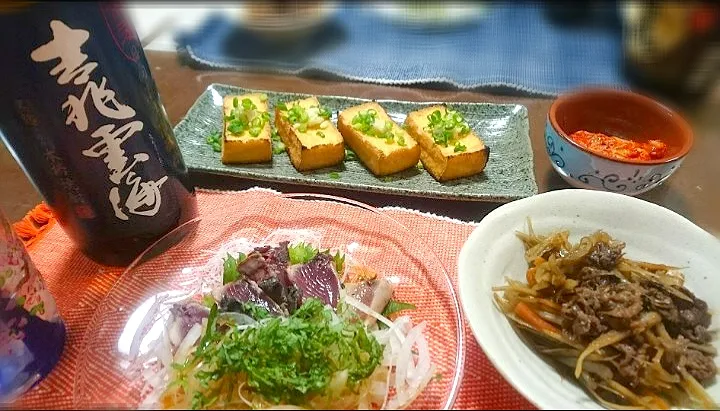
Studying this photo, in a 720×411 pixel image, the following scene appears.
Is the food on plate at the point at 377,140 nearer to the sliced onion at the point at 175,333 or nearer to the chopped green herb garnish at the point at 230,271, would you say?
the chopped green herb garnish at the point at 230,271

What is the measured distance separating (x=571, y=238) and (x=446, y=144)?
0.45 meters

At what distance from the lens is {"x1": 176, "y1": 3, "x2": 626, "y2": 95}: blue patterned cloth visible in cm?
178

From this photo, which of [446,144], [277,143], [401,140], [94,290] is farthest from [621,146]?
[94,290]

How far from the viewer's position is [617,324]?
2.51 ft

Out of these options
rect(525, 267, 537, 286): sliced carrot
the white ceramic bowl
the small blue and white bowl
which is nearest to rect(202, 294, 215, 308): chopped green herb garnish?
the white ceramic bowl

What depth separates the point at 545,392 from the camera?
70cm

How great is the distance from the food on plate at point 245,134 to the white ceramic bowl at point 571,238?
65 cm

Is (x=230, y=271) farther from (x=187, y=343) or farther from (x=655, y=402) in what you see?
(x=655, y=402)

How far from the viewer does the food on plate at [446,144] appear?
1.28 m

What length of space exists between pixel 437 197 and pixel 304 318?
500 mm

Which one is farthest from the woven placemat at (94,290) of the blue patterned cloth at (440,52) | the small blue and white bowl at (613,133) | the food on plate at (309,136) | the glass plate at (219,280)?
the blue patterned cloth at (440,52)

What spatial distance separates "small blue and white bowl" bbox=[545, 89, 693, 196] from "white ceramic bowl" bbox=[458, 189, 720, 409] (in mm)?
209

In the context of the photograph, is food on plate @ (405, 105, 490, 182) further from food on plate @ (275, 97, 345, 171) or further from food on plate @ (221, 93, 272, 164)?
food on plate @ (221, 93, 272, 164)

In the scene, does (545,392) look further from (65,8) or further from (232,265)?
(65,8)
